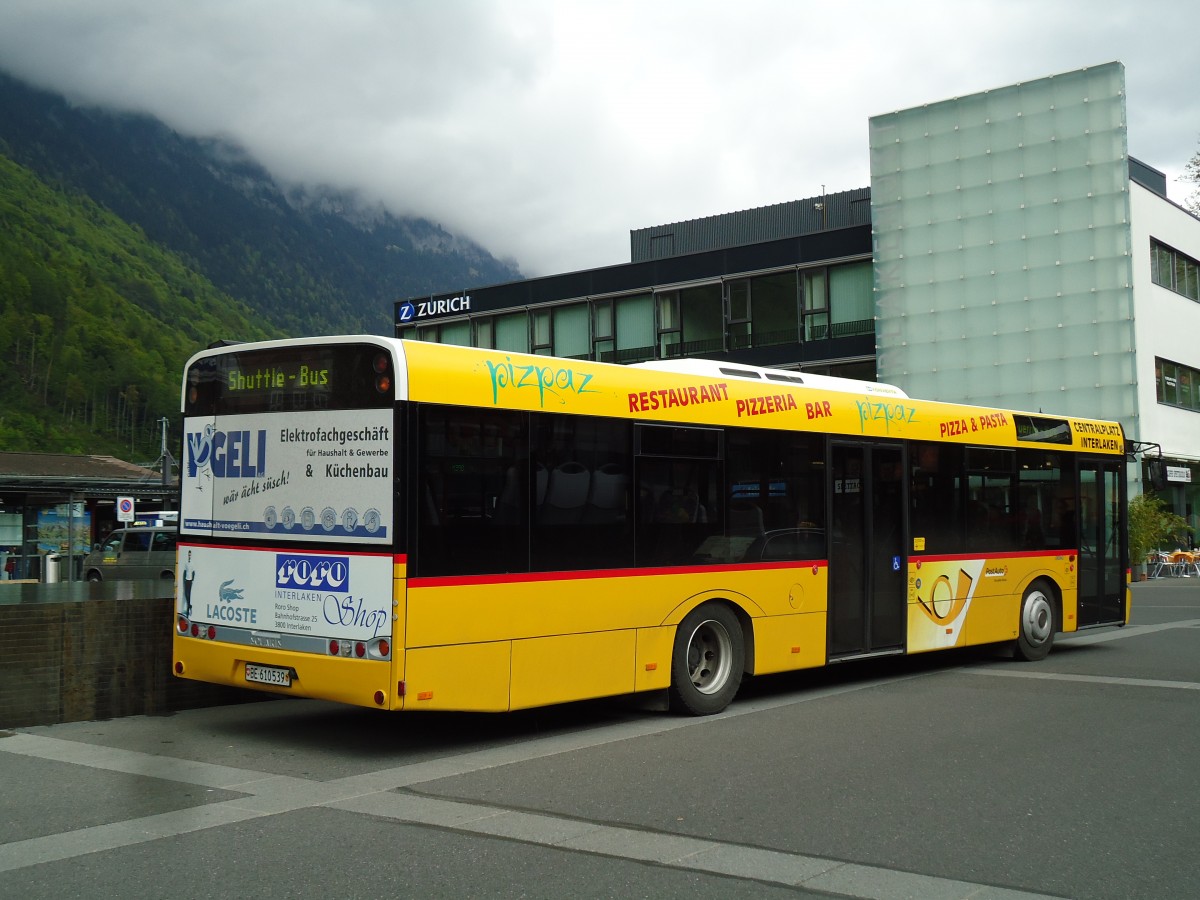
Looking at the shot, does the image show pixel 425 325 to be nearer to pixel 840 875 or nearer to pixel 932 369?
pixel 932 369

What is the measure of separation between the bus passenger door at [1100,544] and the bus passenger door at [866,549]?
158 inches

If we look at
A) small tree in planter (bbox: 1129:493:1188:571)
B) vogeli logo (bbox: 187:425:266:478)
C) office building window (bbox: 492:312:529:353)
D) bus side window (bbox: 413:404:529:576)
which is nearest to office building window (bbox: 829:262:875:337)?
small tree in planter (bbox: 1129:493:1188:571)

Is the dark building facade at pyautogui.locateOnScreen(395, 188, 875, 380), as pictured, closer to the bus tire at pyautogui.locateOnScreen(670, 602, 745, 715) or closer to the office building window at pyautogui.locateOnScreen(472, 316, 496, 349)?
the office building window at pyautogui.locateOnScreen(472, 316, 496, 349)

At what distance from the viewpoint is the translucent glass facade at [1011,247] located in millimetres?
35469

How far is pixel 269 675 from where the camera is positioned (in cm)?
877

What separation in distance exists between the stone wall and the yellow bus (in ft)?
2.95

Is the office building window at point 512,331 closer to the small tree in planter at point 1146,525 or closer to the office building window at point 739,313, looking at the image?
the office building window at point 739,313

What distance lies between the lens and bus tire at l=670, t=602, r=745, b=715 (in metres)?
10.1

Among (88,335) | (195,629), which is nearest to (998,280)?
(195,629)

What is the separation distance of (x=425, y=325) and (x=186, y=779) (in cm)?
4648

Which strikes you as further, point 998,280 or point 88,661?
point 998,280

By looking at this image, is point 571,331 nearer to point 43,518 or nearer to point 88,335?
point 43,518

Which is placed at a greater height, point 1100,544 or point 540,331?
point 540,331

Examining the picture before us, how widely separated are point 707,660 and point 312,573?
3729mm
